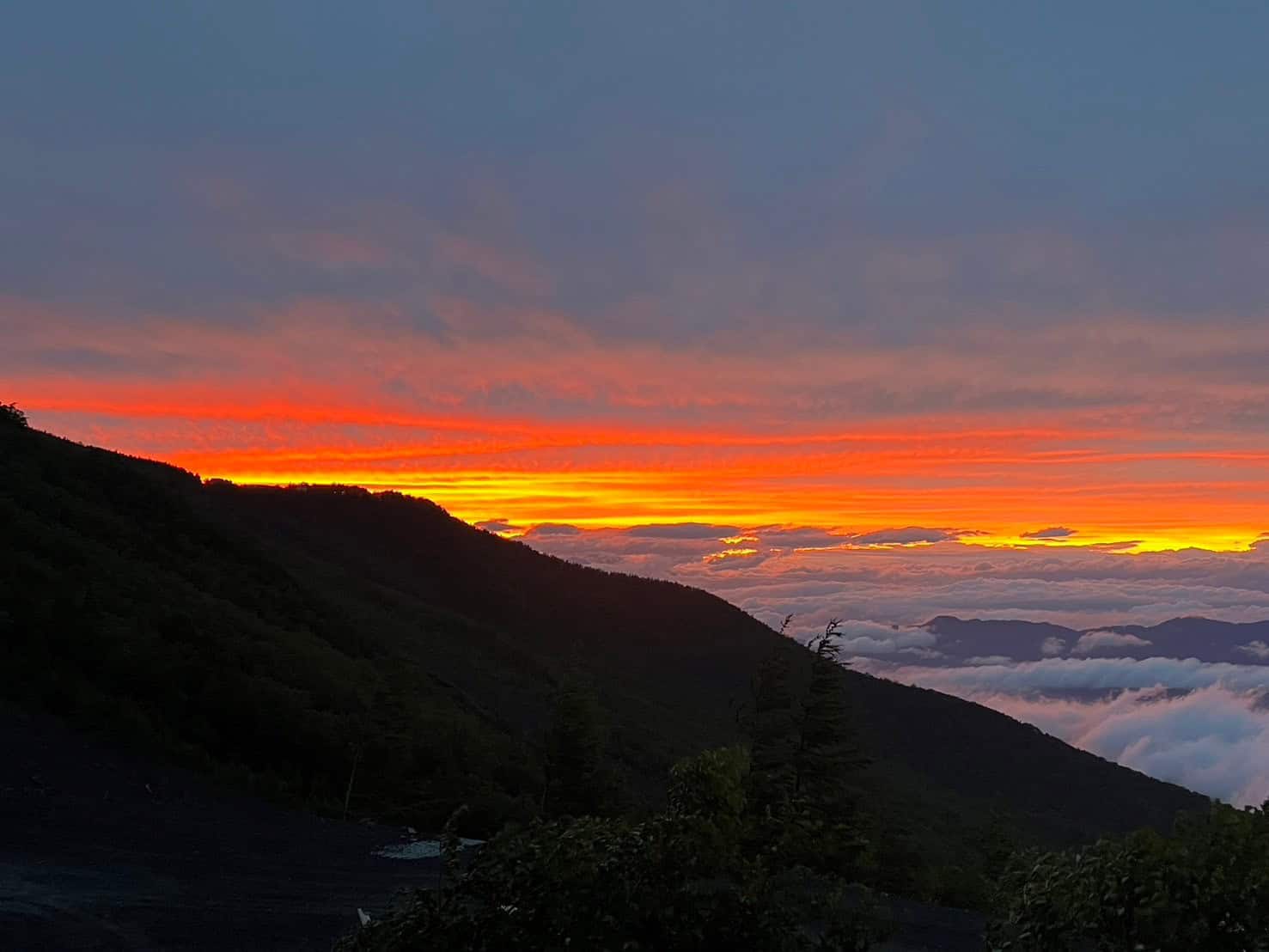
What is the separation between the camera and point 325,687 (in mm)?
29141

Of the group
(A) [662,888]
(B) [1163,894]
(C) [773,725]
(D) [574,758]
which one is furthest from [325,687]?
(B) [1163,894]

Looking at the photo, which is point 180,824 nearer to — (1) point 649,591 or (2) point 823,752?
(2) point 823,752

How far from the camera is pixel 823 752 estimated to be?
25359 mm

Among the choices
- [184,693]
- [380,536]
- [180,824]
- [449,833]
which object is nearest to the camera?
[449,833]

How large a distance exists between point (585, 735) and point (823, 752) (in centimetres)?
622

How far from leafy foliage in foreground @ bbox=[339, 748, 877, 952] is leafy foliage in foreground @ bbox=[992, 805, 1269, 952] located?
1.13m

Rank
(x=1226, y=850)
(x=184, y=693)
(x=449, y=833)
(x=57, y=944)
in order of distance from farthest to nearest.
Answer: (x=184, y=693) → (x=57, y=944) → (x=449, y=833) → (x=1226, y=850)

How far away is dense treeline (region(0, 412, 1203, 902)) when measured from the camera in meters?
23.3

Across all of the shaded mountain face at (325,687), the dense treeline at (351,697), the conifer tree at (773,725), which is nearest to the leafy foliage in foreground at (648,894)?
the dense treeline at (351,697)

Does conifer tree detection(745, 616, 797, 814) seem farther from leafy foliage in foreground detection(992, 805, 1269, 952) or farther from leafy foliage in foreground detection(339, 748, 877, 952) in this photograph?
leafy foliage in foreground detection(992, 805, 1269, 952)

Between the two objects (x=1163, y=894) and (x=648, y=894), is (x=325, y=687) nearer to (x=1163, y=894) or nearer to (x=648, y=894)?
(x=648, y=894)

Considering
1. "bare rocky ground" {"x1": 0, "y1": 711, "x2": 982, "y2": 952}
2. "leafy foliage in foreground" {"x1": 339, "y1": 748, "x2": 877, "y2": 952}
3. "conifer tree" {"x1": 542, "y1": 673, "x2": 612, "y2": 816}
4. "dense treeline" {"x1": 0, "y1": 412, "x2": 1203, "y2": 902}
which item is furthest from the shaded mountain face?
"leafy foliage in foreground" {"x1": 339, "y1": 748, "x2": 877, "y2": 952}

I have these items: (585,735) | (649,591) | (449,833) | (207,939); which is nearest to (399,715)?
(585,735)

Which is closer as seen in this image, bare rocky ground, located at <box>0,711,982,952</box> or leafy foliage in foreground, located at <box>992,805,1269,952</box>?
leafy foliage in foreground, located at <box>992,805,1269,952</box>
